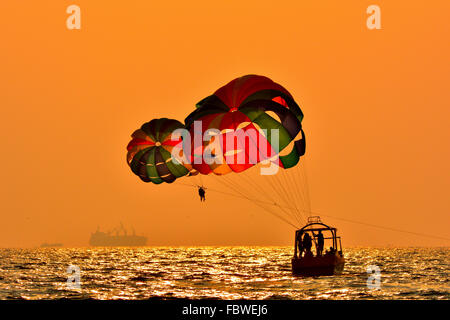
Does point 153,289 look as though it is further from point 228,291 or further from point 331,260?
point 331,260

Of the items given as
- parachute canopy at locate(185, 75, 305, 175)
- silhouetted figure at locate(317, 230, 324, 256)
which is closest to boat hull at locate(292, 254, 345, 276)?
silhouetted figure at locate(317, 230, 324, 256)

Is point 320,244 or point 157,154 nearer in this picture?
point 320,244

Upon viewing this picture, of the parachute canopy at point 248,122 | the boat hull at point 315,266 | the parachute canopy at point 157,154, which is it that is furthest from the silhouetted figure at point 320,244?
the parachute canopy at point 157,154

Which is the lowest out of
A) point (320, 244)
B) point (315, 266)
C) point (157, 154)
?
point (315, 266)

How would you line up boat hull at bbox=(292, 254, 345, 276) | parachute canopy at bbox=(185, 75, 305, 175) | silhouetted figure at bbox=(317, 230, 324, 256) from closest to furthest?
1. parachute canopy at bbox=(185, 75, 305, 175)
2. silhouetted figure at bbox=(317, 230, 324, 256)
3. boat hull at bbox=(292, 254, 345, 276)

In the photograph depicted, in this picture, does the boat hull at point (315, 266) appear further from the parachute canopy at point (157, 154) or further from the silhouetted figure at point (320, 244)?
the parachute canopy at point (157, 154)

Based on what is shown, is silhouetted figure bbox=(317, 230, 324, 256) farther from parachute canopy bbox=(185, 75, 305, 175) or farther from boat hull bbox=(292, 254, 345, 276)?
parachute canopy bbox=(185, 75, 305, 175)

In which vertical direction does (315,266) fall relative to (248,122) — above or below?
below

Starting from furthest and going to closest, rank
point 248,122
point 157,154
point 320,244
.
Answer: point 157,154 → point 320,244 → point 248,122

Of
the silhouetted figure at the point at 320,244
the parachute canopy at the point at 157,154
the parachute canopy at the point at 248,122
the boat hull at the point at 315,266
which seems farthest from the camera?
the parachute canopy at the point at 157,154

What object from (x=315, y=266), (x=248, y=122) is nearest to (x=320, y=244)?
(x=315, y=266)

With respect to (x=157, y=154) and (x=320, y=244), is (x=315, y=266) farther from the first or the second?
(x=157, y=154)

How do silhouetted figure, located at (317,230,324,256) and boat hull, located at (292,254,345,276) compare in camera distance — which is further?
boat hull, located at (292,254,345,276)

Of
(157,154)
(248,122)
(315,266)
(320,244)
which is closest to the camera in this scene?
(248,122)
